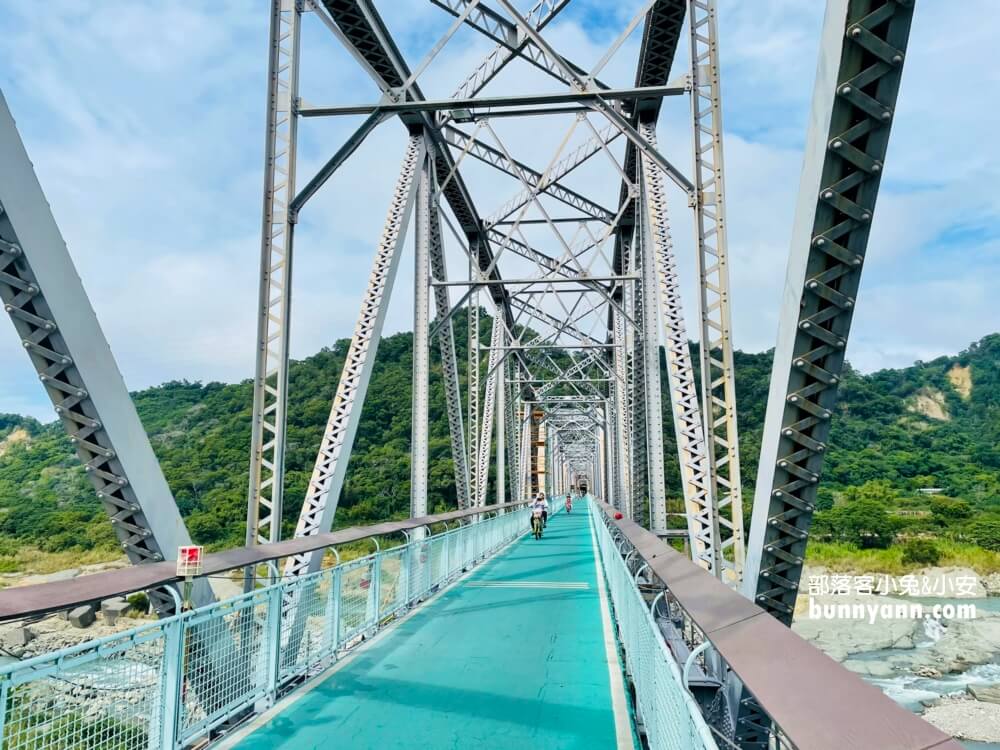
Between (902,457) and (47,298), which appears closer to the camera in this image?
(47,298)

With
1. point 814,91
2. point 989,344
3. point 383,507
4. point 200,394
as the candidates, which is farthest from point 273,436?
point 989,344

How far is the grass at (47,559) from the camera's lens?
1587 inches

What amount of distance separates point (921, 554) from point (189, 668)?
53.5 metres

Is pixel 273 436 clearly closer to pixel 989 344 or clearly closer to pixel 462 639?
pixel 462 639

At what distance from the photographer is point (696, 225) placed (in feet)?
22.9

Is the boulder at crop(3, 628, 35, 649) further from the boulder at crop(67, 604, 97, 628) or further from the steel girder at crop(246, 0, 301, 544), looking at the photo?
the steel girder at crop(246, 0, 301, 544)

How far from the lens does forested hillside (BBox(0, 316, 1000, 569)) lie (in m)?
38.5

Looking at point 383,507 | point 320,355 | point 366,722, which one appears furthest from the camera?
point 320,355

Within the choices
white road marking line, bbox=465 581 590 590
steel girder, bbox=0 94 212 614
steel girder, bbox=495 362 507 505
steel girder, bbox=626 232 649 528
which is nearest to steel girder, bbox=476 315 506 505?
steel girder, bbox=495 362 507 505

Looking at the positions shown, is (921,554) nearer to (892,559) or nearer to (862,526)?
(892,559)

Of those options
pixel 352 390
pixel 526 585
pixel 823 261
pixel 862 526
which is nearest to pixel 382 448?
pixel 526 585

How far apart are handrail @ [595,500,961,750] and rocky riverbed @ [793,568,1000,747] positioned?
22.0m

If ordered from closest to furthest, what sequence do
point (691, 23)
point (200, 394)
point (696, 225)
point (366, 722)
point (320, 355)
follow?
point (366, 722)
point (696, 225)
point (691, 23)
point (320, 355)
point (200, 394)

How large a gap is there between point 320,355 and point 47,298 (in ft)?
217
